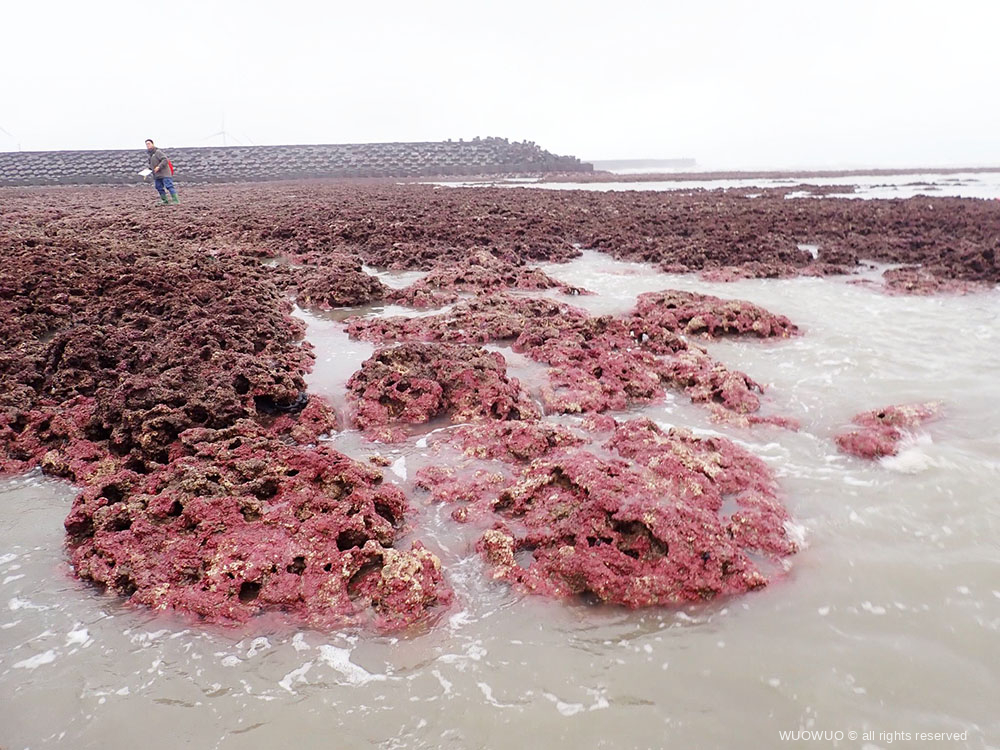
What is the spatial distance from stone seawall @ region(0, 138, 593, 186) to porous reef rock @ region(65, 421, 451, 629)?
55.3 m

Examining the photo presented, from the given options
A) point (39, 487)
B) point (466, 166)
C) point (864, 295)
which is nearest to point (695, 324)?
point (864, 295)

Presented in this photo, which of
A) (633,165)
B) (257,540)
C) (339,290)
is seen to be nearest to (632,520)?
(257,540)

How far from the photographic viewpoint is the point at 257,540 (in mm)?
3408

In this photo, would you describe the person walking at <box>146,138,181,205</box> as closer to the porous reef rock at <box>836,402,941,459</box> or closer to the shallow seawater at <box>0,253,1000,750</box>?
the shallow seawater at <box>0,253,1000,750</box>

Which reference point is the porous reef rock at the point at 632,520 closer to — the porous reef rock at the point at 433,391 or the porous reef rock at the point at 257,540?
the porous reef rock at the point at 257,540

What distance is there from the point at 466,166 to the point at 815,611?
6173 centimetres

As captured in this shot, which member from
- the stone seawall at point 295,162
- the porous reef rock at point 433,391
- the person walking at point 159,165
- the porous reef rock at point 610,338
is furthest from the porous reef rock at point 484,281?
the stone seawall at point 295,162

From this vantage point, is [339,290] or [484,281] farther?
[484,281]

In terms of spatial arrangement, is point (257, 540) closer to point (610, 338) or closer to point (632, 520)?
point (632, 520)

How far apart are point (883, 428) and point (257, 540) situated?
5.28 metres

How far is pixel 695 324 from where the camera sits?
25.7 ft

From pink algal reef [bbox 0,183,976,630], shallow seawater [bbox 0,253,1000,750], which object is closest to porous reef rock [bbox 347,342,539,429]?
pink algal reef [bbox 0,183,976,630]

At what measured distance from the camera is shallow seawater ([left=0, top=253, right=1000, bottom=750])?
8.09 feet

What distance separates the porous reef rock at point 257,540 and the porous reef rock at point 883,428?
12.5ft
